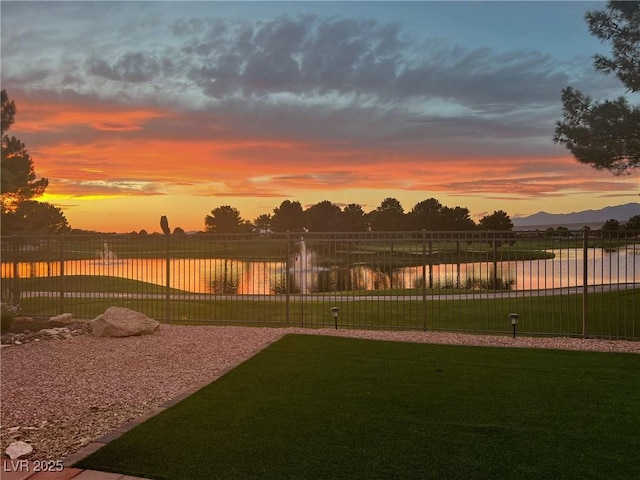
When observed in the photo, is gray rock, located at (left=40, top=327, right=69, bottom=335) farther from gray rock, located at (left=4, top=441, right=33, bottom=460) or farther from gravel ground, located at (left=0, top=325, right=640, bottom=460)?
gray rock, located at (left=4, top=441, right=33, bottom=460)

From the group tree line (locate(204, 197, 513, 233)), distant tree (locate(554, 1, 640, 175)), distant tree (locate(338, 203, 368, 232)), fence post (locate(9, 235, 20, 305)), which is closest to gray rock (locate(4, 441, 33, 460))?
fence post (locate(9, 235, 20, 305))

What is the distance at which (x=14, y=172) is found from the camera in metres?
17.1

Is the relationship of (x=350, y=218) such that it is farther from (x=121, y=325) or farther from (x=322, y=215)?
(x=121, y=325)

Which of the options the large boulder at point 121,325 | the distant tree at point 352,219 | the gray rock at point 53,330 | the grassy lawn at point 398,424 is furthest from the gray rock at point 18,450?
the distant tree at point 352,219

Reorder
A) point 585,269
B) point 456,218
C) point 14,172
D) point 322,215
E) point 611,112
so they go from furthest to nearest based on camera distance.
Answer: point 322,215, point 456,218, point 14,172, point 611,112, point 585,269

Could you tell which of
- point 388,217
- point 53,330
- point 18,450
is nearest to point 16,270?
point 53,330

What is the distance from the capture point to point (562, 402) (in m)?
5.12

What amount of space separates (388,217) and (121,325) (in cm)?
5087

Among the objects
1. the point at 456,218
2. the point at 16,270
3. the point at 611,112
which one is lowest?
the point at 16,270

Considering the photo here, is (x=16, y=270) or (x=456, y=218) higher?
(x=456, y=218)

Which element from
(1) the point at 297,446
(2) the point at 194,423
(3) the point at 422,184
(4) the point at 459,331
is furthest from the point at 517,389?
(3) the point at 422,184

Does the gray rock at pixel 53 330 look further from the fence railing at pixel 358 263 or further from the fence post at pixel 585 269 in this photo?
the fence post at pixel 585 269

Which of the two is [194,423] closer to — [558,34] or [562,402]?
[562,402]

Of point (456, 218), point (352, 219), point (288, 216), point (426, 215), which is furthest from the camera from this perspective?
point (288, 216)
